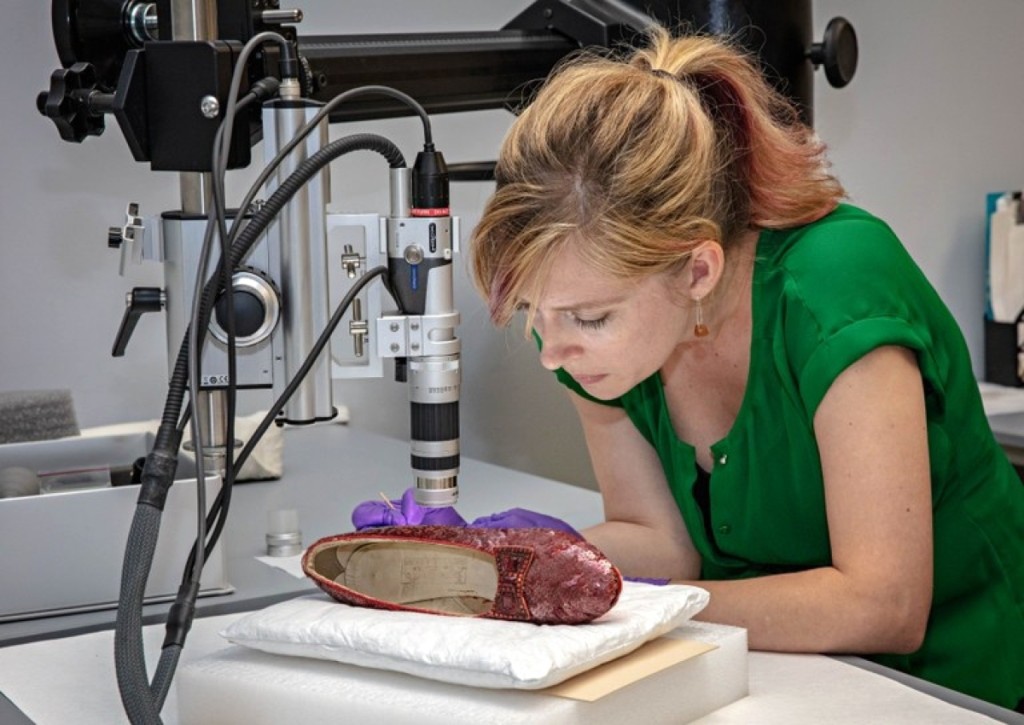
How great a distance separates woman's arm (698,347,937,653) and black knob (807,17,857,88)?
618 millimetres

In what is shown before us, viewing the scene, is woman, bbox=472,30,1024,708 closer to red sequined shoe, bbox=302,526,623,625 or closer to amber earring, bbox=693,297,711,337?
amber earring, bbox=693,297,711,337

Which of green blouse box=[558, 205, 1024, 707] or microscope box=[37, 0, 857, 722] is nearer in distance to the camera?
microscope box=[37, 0, 857, 722]

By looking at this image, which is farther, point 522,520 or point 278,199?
point 522,520

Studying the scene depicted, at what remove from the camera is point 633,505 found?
1411mm

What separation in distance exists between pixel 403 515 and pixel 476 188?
124cm

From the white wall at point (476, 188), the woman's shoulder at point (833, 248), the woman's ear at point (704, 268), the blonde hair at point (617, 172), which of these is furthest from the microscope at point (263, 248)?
the white wall at point (476, 188)

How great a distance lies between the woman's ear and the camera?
3.84 ft

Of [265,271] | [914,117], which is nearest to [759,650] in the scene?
[265,271]

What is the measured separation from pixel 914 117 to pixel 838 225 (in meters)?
1.77

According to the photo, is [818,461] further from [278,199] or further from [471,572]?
[278,199]

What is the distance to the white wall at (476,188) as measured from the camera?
2.05 meters

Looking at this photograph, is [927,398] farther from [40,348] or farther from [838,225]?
[40,348]

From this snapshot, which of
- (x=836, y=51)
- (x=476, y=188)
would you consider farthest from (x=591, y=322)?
(x=476, y=188)

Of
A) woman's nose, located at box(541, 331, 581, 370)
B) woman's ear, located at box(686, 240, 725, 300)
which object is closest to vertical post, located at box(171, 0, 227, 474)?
woman's nose, located at box(541, 331, 581, 370)
